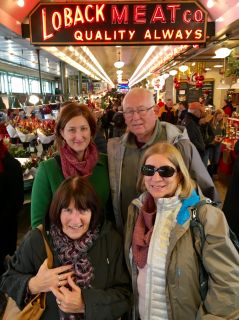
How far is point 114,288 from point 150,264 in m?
0.27

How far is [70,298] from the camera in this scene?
1.58 metres

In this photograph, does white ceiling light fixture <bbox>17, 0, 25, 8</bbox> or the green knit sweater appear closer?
Answer: the green knit sweater

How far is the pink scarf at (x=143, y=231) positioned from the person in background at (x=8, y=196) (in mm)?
1632

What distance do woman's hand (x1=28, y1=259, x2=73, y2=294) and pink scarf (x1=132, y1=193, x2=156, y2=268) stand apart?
1.10ft

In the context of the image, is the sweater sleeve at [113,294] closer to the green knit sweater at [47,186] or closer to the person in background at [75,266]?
the person in background at [75,266]

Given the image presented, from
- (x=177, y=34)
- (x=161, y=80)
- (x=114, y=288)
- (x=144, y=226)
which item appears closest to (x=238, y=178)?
(x=144, y=226)

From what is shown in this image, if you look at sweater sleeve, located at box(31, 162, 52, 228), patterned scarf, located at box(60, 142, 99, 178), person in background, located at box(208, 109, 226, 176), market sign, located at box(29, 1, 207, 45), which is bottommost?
person in background, located at box(208, 109, 226, 176)

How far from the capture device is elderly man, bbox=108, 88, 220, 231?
7.06ft

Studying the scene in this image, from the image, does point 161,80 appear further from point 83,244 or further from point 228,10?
point 83,244

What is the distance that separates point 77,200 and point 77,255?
27cm

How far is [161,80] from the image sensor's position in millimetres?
16500

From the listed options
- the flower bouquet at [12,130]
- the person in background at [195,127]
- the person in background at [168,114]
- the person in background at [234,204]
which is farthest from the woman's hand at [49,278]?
the person in background at [168,114]

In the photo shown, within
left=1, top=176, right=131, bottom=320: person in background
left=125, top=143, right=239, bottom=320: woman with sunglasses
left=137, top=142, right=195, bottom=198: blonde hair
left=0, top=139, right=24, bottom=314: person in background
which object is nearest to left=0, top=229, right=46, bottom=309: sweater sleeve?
left=1, top=176, right=131, bottom=320: person in background

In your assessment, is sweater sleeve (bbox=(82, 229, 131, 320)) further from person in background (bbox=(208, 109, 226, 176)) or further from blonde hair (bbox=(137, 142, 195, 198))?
person in background (bbox=(208, 109, 226, 176))
